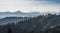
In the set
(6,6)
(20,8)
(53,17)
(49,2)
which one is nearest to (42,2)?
(49,2)

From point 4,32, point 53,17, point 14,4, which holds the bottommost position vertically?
point 4,32

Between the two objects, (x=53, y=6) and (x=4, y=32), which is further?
(x=53, y=6)

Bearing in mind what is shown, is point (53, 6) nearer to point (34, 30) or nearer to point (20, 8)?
point (20, 8)

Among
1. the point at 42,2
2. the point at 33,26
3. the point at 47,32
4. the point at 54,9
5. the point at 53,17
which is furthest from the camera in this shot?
the point at 42,2

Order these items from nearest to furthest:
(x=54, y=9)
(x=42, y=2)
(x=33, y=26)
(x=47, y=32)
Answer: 1. (x=47, y=32)
2. (x=33, y=26)
3. (x=54, y=9)
4. (x=42, y=2)

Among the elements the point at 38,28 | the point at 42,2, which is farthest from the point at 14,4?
the point at 38,28

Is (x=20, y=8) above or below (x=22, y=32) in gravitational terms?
above

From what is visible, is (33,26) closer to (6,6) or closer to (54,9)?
(54,9)

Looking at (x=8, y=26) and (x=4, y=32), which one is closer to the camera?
(x=4, y=32)

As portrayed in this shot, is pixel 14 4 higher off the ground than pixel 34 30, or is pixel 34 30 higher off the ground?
pixel 14 4
